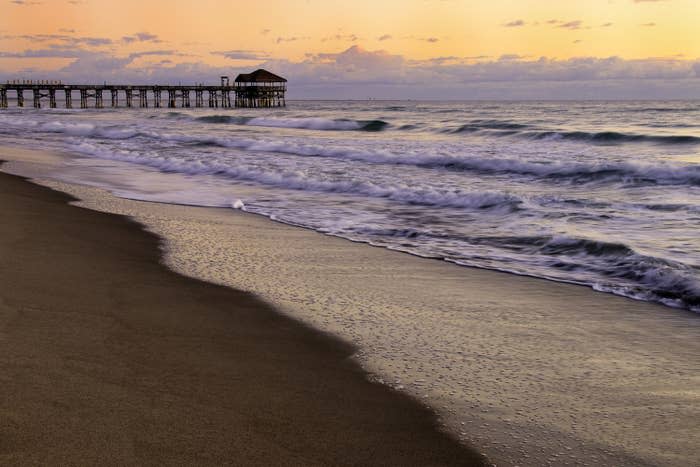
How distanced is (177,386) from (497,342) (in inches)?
72.5

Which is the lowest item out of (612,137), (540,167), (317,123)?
(540,167)

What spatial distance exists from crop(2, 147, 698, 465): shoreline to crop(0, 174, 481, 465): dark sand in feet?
0.76

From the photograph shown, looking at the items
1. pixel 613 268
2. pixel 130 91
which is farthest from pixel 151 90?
A: pixel 613 268

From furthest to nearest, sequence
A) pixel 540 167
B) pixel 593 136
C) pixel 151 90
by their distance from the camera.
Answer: pixel 151 90, pixel 593 136, pixel 540 167

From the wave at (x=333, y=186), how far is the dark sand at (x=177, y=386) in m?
5.87

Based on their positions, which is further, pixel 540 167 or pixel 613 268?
pixel 540 167

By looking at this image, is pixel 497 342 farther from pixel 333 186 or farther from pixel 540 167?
pixel 540 167

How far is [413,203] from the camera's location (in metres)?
10.4

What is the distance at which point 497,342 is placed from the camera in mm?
3953

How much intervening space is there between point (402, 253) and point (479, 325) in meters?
2.40

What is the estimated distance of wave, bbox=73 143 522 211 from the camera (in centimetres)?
1013

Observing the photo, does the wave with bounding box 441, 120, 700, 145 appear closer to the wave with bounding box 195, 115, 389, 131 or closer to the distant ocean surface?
the distant ocean surface

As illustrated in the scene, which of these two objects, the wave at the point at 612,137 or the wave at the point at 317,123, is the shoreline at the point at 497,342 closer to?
the wave at the point at 612,137

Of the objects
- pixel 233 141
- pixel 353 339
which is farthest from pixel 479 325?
pixel 233 141
